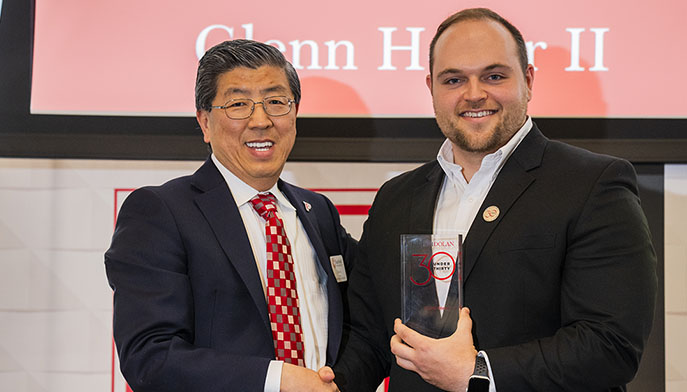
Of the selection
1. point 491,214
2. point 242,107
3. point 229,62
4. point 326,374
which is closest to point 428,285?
point 491,214

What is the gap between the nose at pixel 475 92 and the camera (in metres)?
1.90

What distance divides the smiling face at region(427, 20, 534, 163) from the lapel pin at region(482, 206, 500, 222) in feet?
0.69

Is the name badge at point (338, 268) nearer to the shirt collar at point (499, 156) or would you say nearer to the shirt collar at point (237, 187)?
the shirt collar at point (237, 187)

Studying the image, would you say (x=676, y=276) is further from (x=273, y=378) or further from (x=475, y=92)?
(x=273, y=378)

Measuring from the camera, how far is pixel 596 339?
5.31 ft

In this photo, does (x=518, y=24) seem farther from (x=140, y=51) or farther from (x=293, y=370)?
(x=293, y=370)

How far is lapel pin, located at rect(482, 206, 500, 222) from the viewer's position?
69.9 inches

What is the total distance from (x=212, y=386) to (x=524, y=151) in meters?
1.02

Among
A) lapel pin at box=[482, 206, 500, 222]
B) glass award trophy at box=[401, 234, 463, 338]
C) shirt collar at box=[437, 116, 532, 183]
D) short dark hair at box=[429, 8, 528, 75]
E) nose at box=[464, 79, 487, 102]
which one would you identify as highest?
short dark hair at box=[429, 8, 528, 75]

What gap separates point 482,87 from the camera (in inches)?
75.4

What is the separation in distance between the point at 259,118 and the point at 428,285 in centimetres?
68

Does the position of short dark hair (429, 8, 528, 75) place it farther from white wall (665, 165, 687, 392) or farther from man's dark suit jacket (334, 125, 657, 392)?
white wall (665, 165, 687, 392)

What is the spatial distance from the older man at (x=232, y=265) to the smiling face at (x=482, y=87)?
0.47 meters

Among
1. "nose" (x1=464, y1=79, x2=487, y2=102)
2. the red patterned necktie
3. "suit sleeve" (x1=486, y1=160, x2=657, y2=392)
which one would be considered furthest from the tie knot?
"suit sleeve" (x1=486, y1=160, x2=657, y2=392)
